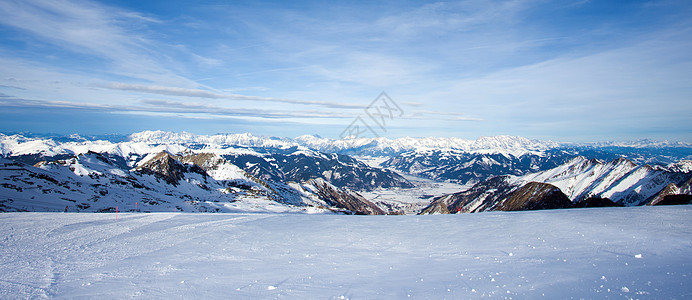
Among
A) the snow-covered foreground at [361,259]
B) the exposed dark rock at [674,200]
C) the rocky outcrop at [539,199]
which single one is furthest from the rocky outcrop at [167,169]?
the exposed dark rock at [674,200]

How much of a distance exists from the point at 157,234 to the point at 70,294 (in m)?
7.41

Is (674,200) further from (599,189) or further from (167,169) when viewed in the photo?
(167,169)

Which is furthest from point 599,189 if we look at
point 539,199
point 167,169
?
point 167,169

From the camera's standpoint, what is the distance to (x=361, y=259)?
10.5 meters

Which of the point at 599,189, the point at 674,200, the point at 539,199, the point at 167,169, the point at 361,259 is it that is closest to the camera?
the point at 361,259

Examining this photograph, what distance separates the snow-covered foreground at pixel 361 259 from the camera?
7590 mm

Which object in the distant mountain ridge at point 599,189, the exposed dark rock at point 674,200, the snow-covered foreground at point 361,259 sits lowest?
the distant mountain ridge at point 599,189

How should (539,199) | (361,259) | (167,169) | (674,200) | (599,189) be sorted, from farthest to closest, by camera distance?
(599,189), (167,169), (539,199), (674,200), (361,259)

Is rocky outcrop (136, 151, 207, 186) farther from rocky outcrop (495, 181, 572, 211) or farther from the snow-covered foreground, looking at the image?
rocky outcrop (495, 181, 572, 211)

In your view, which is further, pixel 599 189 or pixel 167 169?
pixel 599 189

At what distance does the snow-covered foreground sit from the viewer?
7.59 m

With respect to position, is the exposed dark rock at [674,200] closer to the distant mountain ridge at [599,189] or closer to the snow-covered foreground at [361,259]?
the distant mountain ridge at [599,189]

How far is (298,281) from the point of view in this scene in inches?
332

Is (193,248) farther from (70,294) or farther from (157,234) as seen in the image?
(70,294)
